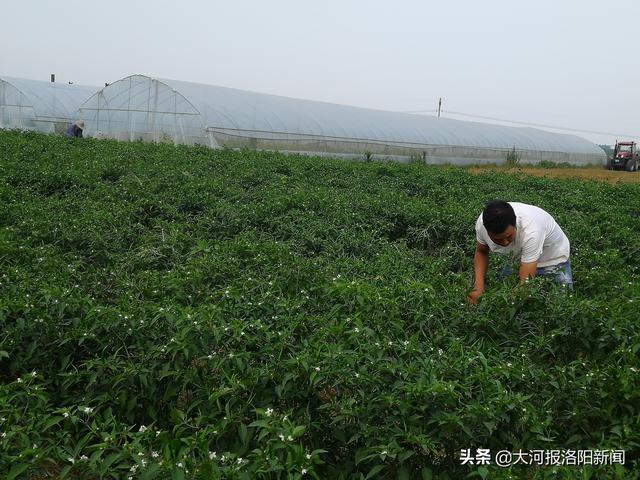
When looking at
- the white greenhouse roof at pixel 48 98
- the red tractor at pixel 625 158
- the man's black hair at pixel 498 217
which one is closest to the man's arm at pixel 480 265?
the man's black hair at pixel 498 217

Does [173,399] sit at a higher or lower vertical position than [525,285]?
lower

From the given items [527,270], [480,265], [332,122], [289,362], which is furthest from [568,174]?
[289,362]

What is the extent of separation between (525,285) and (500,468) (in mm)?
1582

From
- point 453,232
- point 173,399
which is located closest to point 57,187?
point 453,232

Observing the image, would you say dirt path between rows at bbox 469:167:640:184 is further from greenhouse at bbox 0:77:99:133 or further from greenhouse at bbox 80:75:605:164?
greenhouse at bbox 0:77:99:133

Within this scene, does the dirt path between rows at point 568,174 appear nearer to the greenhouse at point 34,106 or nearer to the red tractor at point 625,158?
the red tractor at point 625,158

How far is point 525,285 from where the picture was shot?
4.12 m

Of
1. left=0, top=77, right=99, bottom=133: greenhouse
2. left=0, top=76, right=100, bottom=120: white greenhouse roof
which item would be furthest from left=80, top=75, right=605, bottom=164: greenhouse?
left=0, top=76, right=100, bottom=120: white greenhouse roof

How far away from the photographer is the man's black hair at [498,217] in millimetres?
4254

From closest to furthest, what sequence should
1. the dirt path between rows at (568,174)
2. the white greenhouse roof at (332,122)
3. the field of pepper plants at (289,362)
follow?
A: 1. the field of pepper plants at (289,362)
2. the dirt path between rows at (568,174)
3. the white greenhouse roof at (332,122)

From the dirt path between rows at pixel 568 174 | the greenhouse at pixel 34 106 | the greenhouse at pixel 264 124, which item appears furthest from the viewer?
the greenhouse at pixel 34 106

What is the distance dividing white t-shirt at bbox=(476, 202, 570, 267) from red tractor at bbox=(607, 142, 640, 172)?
32.1 m

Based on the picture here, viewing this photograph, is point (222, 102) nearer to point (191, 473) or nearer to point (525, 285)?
point (525, 285)

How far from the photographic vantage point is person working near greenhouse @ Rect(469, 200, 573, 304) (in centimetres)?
430
